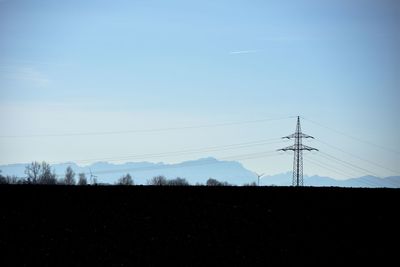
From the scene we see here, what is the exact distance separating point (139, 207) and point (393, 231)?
24.0 ft

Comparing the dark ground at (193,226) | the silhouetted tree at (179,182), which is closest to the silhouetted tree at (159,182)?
the silhouetted tree at (179,182)

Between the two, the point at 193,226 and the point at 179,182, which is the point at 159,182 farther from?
the point at 193,226

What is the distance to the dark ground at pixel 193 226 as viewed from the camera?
12125 mm

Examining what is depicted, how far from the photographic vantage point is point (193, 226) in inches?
549

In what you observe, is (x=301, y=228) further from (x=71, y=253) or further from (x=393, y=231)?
(x=71, y=253)

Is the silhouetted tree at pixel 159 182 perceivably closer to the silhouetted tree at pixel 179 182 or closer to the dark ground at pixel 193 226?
the silhouetted tree at pixel 179 182

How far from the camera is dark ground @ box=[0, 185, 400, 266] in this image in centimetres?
1212

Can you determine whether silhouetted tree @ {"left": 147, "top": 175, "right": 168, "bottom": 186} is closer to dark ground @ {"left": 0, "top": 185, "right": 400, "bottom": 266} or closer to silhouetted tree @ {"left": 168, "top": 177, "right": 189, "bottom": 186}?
silhouetted tree @ {"left": 168, "top": 177, "right": 189, "bottom": 186}

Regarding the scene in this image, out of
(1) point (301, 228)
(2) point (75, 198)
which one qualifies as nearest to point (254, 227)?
(1) point (301, 228)

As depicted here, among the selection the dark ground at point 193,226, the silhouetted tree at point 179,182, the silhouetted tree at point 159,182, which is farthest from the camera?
the silhouetted tree at point 159,182

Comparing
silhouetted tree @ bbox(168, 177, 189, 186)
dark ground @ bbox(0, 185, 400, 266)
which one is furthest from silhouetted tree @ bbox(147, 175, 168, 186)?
dark ground @ bbox(0, 185, 400, 266)

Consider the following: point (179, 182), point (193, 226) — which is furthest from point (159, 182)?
point (193, 226)

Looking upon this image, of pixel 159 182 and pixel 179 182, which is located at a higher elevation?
pixel 179 182

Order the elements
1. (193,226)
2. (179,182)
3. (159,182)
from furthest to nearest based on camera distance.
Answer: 1. (179,182)
2. (159,182)
3. (193,226)
